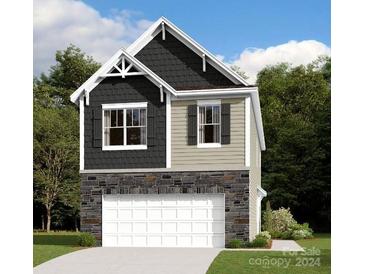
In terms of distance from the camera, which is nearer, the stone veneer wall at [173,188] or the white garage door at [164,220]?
the stone veneer wall at [173,188]

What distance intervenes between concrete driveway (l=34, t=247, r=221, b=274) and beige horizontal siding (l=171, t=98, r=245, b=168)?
334 cm

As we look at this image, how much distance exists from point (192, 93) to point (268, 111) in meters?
22.4

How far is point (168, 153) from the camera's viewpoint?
23594 millimetres

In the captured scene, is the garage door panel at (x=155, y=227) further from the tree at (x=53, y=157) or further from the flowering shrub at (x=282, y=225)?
the tree at (x=53, y=157)

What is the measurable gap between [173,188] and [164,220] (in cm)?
125

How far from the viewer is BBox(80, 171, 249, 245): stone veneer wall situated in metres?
22.8

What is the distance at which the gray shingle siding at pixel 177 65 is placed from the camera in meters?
24.4

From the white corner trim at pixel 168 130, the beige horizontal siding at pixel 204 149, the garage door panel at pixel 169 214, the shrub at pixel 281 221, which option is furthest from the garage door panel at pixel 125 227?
the shrub at pixel 281 221

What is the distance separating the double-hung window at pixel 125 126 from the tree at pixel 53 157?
51.8 ft

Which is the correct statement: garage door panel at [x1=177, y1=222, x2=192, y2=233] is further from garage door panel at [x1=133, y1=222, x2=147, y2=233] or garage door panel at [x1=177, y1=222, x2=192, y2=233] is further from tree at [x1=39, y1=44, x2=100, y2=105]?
tree at [x1=39, y1=44, x2=100, y2=105]

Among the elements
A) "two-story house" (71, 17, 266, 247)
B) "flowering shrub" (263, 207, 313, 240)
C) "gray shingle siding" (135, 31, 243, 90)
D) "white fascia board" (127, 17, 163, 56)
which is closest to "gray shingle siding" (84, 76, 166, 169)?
"two-story house" (71, 17, 266, 247)

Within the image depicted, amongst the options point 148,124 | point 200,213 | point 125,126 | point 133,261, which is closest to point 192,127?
point 148,124

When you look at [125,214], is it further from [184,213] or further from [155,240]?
[184,213]
